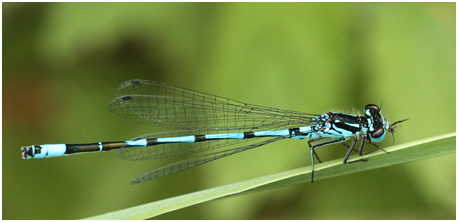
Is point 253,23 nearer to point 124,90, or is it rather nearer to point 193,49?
point 193,49

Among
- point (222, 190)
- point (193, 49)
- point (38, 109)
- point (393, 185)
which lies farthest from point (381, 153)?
point (38, 109)

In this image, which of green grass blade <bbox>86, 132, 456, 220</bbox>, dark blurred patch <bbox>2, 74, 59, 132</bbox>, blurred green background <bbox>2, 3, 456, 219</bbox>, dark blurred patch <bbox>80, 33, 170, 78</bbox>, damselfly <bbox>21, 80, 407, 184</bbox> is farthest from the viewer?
dark blurred patch <bbox>2, 74, 59, 132</bbox>

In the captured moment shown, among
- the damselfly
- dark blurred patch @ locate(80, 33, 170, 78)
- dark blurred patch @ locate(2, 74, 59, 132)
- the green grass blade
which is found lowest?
the green grass blade

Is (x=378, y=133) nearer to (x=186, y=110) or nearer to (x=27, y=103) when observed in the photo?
(x=186, y=110)

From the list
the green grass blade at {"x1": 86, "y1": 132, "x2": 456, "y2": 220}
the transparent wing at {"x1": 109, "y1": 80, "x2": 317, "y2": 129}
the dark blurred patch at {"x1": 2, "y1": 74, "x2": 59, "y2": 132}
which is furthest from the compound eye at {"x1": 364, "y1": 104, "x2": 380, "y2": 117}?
the dark blurred patch at {"x1": 2, "y1": 74, "x2": 59, "y2": 132}

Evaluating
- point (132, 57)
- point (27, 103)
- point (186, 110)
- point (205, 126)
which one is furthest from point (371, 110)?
point (27, 103)

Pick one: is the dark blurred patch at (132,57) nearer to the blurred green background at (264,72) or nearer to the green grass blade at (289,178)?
the blurred green background at (264,72)

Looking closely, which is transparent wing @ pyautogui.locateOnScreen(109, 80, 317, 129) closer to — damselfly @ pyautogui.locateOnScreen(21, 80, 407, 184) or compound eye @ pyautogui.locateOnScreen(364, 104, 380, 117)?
damselfly @ pyautogui.locateOnScreen(21, 80, 407, 184)
